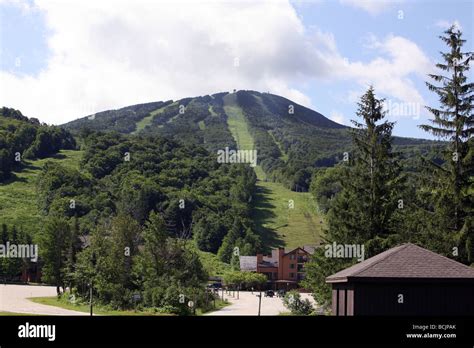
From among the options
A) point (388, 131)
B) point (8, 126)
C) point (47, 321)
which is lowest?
point (47, 321)

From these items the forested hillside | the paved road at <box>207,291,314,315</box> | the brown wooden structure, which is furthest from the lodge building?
the brown wooden structure

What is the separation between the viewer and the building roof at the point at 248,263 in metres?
98.3

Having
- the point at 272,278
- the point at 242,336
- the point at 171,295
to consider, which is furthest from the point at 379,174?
the point at 272,278

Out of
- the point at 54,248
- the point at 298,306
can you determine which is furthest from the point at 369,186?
the point at 54,248

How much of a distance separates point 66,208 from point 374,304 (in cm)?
9188

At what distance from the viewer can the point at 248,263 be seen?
99.6m

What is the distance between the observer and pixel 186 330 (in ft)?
38.1

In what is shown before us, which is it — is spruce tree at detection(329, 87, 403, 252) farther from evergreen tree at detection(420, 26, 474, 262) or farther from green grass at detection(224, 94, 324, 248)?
green grass at detection(224, 94, 324, 248)

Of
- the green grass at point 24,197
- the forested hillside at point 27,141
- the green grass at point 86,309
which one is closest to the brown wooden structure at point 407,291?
the green grass at point 86,309

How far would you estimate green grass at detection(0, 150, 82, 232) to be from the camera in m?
102

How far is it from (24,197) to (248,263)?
49822 millimetres

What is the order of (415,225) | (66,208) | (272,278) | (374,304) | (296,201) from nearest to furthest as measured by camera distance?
1. (374,304)
2. (415,225)
3. (272,278)
4. (66,208)
5. (296,201)

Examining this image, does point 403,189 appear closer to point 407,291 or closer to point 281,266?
point 407,291

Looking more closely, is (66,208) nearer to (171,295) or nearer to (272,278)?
(272,278)
